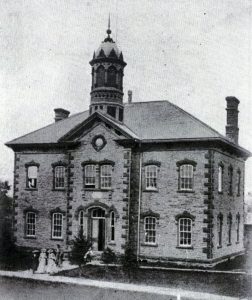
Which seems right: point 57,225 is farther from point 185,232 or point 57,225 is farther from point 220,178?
point 220,178

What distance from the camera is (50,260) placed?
26.2m

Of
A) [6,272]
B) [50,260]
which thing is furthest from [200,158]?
[6,272]

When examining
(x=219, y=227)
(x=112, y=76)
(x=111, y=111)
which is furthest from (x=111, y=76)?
(x=219, y=227)

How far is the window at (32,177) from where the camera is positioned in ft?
101

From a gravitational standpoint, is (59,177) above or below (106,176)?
below

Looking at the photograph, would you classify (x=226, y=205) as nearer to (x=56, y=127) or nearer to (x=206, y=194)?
(x=206, y=194)

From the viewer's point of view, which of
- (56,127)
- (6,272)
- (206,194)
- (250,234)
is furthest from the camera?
(250,234)

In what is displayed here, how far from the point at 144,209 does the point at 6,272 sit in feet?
28.4

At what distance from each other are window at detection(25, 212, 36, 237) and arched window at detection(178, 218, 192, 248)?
9838 mm

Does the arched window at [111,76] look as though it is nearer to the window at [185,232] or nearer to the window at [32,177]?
the window at [32,177]

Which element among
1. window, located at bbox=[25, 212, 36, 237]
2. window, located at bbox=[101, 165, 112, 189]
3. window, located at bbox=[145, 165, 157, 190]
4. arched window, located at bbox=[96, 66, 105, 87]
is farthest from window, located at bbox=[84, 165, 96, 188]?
arched window, located at bbox=[96, 66, 105, 87]

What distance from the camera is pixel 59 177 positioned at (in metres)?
29.9

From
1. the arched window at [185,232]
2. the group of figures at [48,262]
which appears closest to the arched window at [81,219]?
the group of figures at [48,262]

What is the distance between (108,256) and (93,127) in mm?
7647
